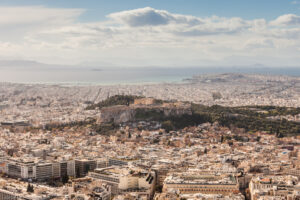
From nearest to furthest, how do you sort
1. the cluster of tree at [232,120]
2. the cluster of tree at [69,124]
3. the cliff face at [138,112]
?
the cluster of tree at [232,120]
the cluster of tree at [69,124]
the cliff face at [138,112]

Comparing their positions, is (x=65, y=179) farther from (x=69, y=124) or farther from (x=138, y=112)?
(x=138, y=112)

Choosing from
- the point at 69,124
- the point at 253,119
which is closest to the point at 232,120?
the point at 253,119

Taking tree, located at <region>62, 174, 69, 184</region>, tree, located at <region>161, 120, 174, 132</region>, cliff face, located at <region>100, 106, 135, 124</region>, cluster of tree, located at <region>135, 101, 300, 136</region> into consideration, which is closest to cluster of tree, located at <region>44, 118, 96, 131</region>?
cliff face, located at <region>100, 106, 135, 124</region>

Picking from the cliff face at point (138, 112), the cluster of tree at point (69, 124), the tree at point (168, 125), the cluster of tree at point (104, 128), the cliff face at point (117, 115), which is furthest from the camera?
the cliff face at point (138, 112)

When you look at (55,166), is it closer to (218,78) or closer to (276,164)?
(276,164)

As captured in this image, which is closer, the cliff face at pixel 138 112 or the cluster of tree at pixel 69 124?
the cluster of tree at pixel 69 124

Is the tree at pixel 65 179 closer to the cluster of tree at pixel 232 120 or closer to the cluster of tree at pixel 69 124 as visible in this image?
the cluster of tree at pixel 232 120

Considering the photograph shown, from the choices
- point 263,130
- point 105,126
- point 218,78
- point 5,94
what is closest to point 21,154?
point 105,126

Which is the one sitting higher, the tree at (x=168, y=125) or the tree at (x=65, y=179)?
the tree at (x=168, y=125)

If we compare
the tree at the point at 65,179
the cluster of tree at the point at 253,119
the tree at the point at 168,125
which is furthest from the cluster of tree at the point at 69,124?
the tree at the point at 65,179
